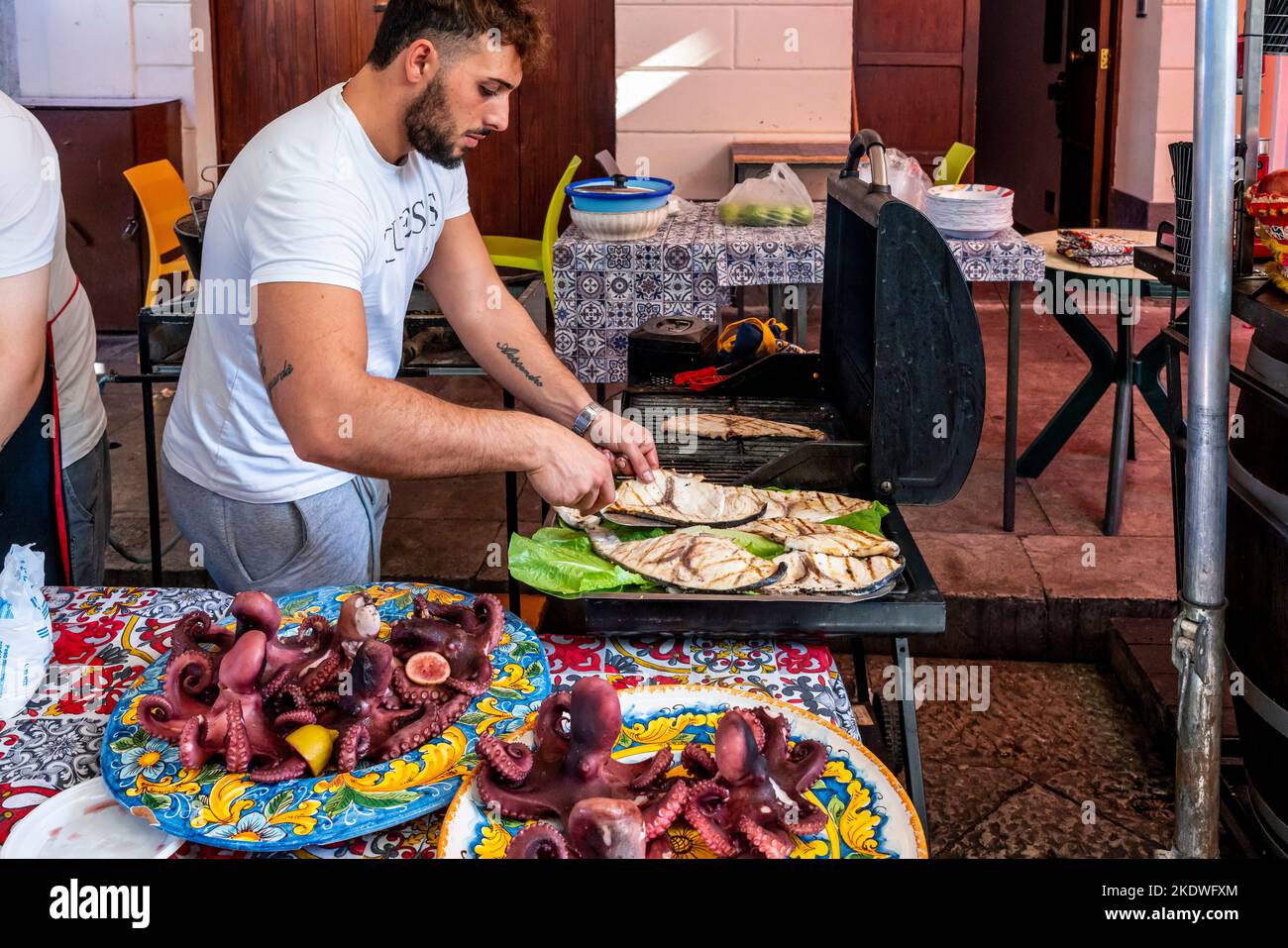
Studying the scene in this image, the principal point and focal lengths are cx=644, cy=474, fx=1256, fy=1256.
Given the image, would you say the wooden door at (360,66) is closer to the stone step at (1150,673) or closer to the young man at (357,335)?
the stone step at (1150,673)

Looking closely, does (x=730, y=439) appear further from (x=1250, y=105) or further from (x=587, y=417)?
(x=1250, y=105)

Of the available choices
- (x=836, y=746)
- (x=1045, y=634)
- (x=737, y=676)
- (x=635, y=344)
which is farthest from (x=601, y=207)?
(x=836, y=746)

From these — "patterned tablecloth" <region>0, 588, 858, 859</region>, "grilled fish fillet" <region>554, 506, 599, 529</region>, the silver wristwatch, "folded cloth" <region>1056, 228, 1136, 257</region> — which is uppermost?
"folded cloth" <region>1056, 228, 1136, 257</region>

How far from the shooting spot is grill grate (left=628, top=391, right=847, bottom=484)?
2.42m

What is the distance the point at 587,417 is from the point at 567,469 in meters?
0.44

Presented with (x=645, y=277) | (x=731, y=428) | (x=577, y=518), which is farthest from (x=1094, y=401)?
(x=577, y=518)

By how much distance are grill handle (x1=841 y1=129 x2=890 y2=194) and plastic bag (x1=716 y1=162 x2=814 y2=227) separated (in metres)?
2.38

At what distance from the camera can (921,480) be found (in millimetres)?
2213

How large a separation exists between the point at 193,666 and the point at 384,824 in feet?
1.05

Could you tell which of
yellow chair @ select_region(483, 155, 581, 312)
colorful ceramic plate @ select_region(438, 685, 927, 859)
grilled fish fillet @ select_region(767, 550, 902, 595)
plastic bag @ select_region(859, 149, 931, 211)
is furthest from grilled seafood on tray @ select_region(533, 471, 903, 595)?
yellow chair @ select_region(483, 155, 581, 312)

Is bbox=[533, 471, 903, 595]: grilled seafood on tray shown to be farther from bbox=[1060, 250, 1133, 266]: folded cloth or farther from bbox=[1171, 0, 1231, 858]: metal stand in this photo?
bbox=[1060, 250, 1133, 266]: folded cloth

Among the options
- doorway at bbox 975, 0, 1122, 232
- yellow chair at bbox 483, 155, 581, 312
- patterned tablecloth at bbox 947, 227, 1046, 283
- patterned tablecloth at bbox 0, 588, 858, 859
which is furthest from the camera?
doorway at bbox 975, 0, 1122, 232

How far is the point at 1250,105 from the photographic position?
234 cm

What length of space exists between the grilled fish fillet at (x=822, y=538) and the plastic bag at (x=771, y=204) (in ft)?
10.4
